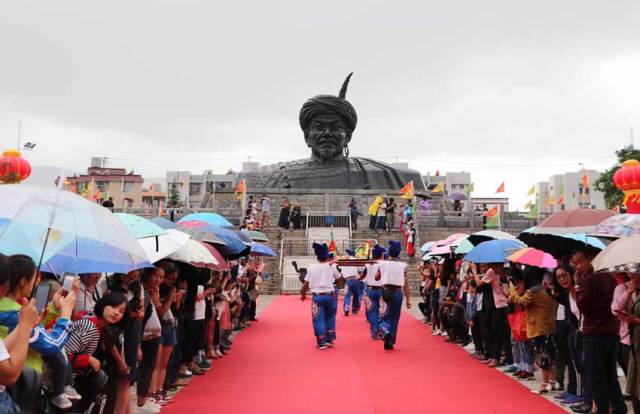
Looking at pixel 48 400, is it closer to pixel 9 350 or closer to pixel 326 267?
pixel 9 350

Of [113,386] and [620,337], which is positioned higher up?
[620,337]

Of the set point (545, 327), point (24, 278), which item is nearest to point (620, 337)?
point (545, 327)

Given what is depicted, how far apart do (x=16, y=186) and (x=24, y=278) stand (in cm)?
111

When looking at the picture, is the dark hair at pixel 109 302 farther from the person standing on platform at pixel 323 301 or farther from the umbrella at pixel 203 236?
the person standing on platform at pixel 323 301

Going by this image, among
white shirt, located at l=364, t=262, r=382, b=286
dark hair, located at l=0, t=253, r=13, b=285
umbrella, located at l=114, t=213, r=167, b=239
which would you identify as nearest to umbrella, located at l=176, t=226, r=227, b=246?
umbrella, located at l=114, t=213, r=167, b=239

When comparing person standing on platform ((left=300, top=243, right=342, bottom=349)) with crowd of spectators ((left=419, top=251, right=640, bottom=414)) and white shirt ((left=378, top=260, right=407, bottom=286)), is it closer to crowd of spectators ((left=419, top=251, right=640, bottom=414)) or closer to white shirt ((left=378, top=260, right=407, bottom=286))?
white shirt ((left=378, top=260, right=407, bottom=286))

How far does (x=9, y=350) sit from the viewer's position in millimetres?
3094

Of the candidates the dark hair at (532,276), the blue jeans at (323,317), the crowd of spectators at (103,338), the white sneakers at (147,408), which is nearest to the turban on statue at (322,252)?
the blue jeans at (323,317)

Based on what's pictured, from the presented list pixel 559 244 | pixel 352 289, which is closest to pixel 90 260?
pixel 559 244

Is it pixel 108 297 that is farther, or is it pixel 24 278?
pixel 108 297

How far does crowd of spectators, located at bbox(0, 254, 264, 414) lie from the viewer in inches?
132

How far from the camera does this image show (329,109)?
34.3 meters

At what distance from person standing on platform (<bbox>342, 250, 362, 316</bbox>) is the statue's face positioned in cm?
1929

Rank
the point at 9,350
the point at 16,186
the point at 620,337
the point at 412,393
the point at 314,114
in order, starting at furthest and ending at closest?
the point at 314,114 < the point at 412,393 < the point at 620,337 < the point at 16,186 < the point at 9,350
